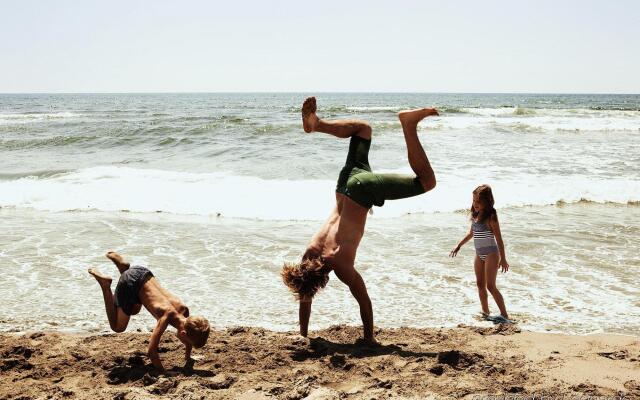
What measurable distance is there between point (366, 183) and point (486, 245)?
2.24 meters

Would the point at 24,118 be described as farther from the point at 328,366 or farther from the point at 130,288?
the point at 328,366

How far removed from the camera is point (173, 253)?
7.67 metres

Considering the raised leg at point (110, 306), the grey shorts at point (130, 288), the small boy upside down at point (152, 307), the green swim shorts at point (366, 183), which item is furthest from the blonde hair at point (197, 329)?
the green swim shorts at point (366, 183)

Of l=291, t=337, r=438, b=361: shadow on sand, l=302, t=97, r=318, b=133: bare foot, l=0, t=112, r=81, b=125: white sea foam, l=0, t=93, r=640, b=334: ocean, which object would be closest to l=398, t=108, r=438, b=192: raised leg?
l=302, t=97, r=318, b=133: bare foot

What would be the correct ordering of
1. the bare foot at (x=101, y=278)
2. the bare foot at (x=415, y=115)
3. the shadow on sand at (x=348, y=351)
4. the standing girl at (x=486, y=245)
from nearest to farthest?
the bare foot at (x=415, y=115) → the shadow on sand at (x=348, y=351) → the bare foot at (x=101, y=278) → the standing girl at (x=486, y=245)

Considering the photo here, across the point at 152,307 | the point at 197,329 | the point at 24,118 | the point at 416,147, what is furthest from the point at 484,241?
the point at 24,118

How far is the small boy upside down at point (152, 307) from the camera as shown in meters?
4.03

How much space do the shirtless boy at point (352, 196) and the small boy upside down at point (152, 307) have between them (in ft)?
2.76

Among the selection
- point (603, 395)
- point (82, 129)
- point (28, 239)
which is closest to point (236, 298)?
point (603, 395)

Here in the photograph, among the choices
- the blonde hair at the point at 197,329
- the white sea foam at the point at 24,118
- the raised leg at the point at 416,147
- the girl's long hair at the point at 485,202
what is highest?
the raised leg at the point at 416,147

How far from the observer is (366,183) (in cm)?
413

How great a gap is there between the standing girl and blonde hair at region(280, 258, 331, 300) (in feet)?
6.78

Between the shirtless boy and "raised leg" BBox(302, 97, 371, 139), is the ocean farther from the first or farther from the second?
"raised leg" BBox(302, 97, 371, 139)

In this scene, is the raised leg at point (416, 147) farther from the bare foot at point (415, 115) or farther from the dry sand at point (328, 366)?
the dry sand at point (328, 366)
